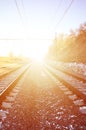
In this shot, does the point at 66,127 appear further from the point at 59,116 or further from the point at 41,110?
the point at 41,110

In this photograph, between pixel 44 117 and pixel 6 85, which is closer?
pixel 44 117

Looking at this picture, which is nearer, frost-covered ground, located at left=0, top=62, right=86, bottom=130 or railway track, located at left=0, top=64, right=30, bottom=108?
frost-covered ground, located at left=0, top=62, right=86, bottom=130

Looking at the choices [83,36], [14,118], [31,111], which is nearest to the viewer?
[14,118]

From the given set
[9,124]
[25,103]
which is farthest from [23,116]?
[25,103]

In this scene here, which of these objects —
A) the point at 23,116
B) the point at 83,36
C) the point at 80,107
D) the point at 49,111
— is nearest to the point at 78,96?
the point at 80,107

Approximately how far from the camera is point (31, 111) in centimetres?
654

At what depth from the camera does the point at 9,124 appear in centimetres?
524

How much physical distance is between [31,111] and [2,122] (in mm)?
1386

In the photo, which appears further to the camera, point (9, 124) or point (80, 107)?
point (80, 107)

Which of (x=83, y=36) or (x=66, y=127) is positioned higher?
(x=83, y=36)

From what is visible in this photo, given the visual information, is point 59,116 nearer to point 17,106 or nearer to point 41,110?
point 41,110

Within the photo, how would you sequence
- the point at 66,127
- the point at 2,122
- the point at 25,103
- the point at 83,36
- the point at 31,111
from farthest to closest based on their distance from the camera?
the point at 83,36 → the point at 25,103 → the point at 31,111 → the point at 2,122 → the point at 66,127

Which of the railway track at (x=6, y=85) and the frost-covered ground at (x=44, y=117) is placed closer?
the frost-covered ground at (x=44, y=117)

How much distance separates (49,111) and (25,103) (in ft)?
5.04
